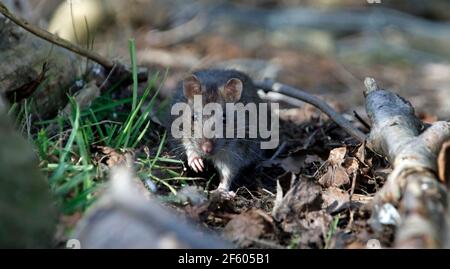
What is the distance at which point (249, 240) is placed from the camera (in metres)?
3.95

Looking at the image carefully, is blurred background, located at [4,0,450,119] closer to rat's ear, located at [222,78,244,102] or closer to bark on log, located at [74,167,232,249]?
rat's ear, located at [222,78,244,102]

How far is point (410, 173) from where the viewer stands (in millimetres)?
3762

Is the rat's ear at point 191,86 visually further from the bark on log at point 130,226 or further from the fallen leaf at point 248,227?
the bark on log at point 130,226

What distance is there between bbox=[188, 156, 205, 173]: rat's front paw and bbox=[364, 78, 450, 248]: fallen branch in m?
1.47

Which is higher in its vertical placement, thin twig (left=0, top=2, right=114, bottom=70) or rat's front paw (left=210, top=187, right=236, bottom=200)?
thin twig (left=0, top=2, right=114, bottom=70)

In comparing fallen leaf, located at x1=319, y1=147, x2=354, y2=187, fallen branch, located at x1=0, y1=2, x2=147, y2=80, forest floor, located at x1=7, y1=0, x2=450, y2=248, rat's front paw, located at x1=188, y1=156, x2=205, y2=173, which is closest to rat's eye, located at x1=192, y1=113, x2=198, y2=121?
forest floor, located at x1=7, y1=0, x2=450, y2=248

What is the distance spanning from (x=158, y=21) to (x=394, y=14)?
15.9 feet

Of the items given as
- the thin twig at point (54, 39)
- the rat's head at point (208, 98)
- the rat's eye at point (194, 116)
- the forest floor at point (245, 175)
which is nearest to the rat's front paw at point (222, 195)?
the forest floor at point (245, 175)

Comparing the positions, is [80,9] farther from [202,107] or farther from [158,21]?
[202,107]

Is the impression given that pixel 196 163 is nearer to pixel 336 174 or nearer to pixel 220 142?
pixel 220 142

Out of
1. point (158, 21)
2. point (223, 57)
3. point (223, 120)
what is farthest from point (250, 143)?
point (158, 21)

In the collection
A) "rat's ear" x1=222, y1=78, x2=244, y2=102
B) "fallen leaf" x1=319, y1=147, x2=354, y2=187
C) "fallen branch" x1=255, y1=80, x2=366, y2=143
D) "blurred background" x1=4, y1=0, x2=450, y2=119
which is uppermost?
"rat's ear" x1=222, y1=78, x2=244, y2=102

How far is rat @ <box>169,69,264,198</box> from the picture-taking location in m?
5.78

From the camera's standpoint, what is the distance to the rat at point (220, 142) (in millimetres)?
5781
